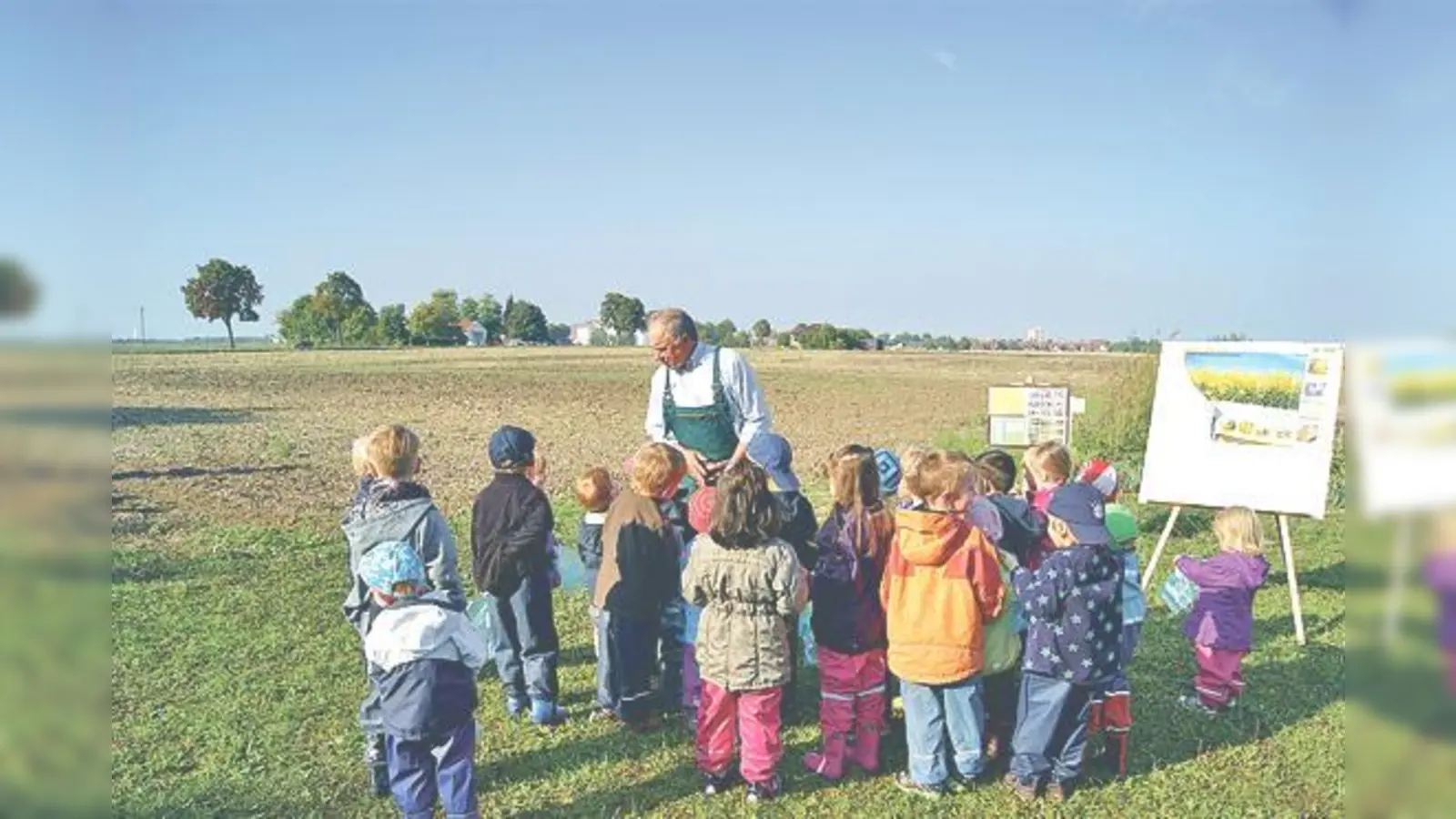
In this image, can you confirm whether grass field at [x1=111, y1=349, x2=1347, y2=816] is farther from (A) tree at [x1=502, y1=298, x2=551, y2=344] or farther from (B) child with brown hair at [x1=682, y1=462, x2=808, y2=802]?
(A) tree at [x1=502, y1=298, x2=551, y2=344]

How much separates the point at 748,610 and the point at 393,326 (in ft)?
303

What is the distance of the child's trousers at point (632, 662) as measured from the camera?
16.5 ft

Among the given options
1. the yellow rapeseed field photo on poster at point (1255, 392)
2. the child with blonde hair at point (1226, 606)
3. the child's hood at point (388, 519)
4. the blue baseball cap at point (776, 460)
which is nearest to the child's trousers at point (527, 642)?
the child's hood at point (388, 519)

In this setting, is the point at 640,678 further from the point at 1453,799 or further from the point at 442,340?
the point at 442,340

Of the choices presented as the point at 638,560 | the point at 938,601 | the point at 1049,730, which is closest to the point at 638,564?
the point at 638,560

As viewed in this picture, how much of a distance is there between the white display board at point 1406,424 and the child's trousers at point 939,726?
13.1 ft

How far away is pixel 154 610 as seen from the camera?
7.23 metres

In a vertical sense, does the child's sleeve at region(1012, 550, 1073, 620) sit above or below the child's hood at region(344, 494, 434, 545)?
below

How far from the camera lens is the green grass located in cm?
445

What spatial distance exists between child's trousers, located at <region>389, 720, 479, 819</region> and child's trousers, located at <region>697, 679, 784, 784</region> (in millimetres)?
1051

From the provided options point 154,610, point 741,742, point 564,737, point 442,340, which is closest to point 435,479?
point 154,610

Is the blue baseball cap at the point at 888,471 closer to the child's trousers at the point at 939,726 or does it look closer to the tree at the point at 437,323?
the child's trousers at the point at 939,726

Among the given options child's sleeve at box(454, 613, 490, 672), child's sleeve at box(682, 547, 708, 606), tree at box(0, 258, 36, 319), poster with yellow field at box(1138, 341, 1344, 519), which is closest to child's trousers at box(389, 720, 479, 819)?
child's sleeve at box(454, 613, 490, 672)

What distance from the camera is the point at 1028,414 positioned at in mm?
9672
